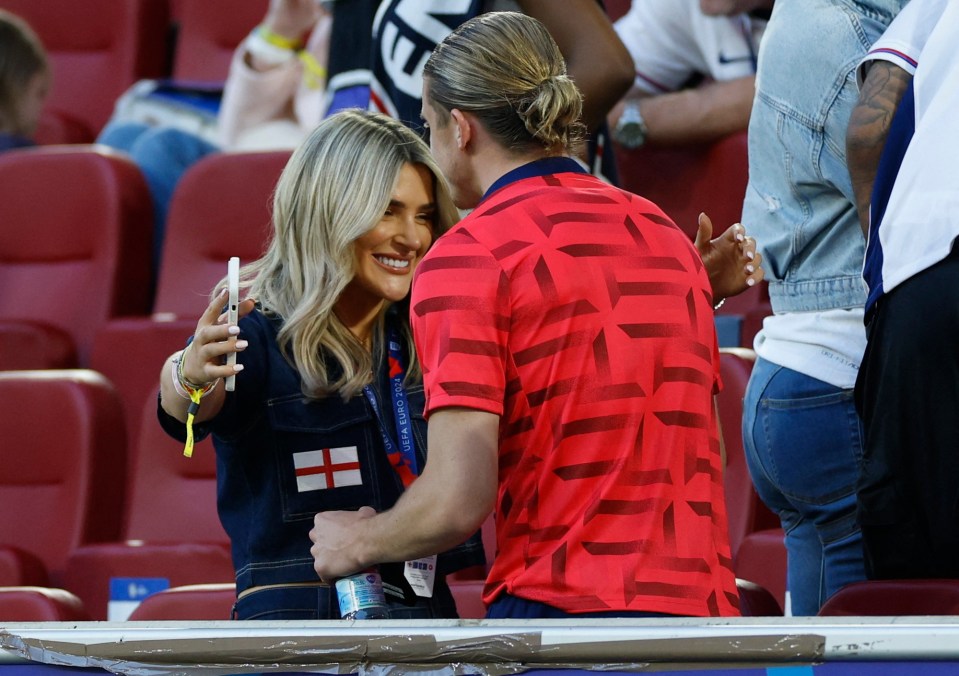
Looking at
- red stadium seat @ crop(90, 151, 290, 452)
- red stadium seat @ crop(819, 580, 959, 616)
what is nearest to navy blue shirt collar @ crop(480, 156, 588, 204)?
red stadium seat @ crop(819, 580, 959, 616)

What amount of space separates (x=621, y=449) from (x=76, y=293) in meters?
2.44

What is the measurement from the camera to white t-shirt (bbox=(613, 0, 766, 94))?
3.20m

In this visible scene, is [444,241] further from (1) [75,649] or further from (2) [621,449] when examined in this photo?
(1) [75,649]

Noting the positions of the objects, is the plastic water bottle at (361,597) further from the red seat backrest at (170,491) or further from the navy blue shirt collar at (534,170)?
the red seat backrest at (170,491)

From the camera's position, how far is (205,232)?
3590 mm

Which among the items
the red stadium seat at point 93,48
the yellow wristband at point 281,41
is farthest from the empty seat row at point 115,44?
the yellow wristband at point 281,41

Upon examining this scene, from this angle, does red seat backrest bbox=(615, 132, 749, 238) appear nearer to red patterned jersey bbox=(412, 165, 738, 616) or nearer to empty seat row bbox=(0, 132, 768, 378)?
empty seat row bbox=(0, 132, 768, 378)

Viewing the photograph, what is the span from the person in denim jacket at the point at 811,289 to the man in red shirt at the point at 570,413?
0.26 meters

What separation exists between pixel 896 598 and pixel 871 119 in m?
0.50

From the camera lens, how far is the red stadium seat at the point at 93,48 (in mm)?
5137

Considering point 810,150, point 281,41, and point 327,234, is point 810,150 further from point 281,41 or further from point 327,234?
point 281,41

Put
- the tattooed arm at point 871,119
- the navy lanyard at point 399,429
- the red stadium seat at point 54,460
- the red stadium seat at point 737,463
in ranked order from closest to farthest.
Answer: the tattooed arm at point 871,119, the navy lanyard at point 399,429, the red stadium seat at point 737,463, the red stadium seat at point 54,460

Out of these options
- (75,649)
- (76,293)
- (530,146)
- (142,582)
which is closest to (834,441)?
(530,146)

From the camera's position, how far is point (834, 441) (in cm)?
175
